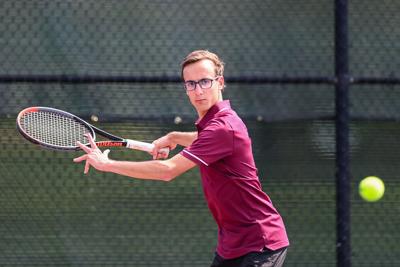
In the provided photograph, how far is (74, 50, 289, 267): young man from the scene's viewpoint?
347 cm

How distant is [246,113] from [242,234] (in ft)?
4.50

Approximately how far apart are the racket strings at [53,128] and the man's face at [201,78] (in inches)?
29.5

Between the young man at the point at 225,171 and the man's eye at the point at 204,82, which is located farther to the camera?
the man's eye at the point at 204,82

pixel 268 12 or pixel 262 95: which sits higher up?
pixel 268 12

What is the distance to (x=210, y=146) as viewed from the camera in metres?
3.44

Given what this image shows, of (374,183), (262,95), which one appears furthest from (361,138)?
(262,95)

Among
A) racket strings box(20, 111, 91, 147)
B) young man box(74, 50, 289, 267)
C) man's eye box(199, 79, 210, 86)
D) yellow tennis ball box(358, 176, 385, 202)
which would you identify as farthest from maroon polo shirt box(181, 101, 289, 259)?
yellow tennis ball box(358, 176, 385, 202)

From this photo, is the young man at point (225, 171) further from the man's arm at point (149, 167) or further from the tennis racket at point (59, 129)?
the tennis racket at point (59, 129)

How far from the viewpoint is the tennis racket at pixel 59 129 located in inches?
161

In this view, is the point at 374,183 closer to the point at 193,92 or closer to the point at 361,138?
the point at 361,138

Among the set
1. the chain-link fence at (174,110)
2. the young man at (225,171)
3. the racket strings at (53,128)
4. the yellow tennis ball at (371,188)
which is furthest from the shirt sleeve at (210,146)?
the yellow tennis ball at (371,188)

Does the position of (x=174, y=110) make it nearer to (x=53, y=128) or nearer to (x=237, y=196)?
(x=53, y=128)

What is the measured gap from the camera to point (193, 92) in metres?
3.61

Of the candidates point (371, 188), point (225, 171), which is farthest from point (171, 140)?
point (371, 188)
